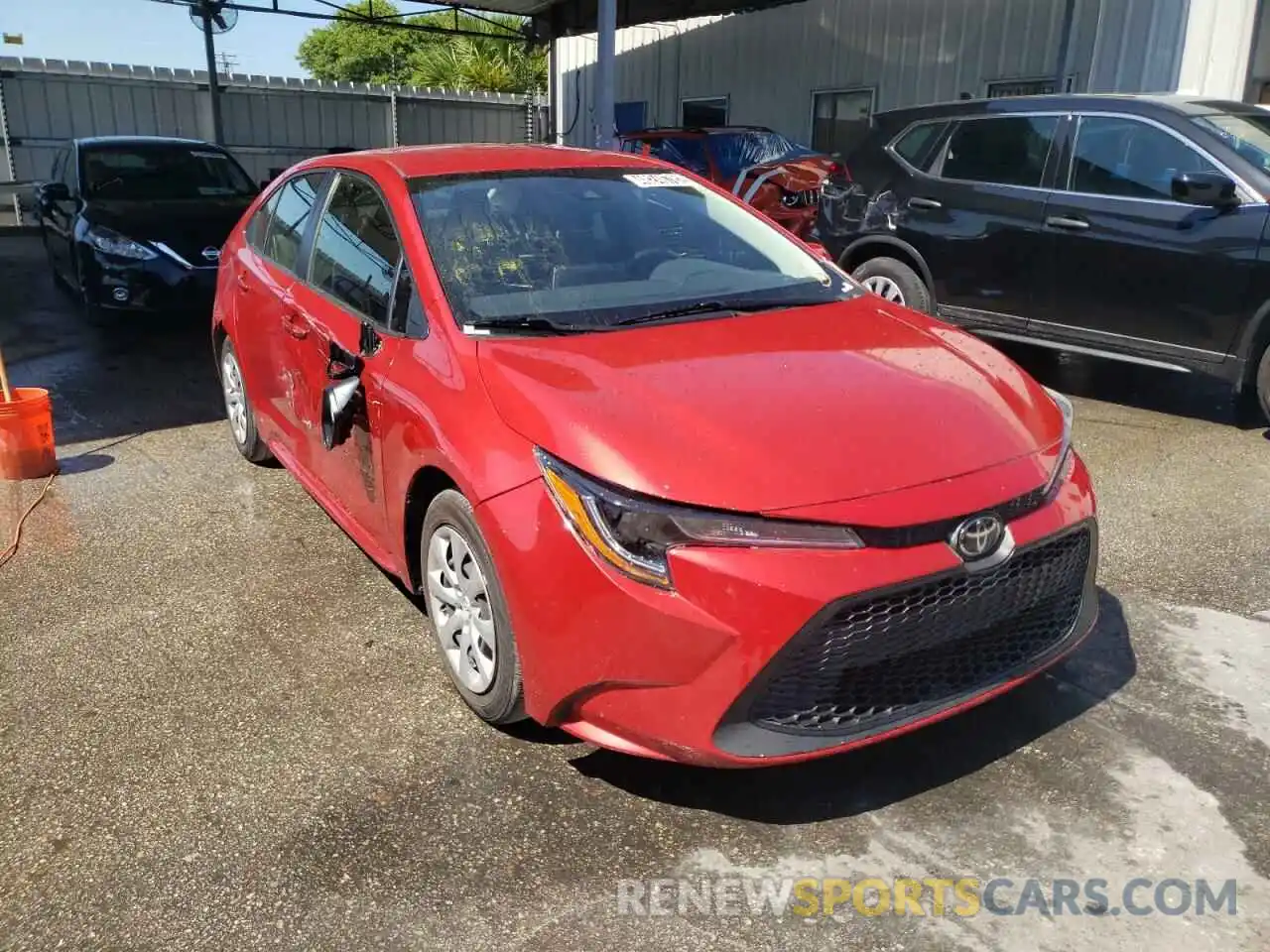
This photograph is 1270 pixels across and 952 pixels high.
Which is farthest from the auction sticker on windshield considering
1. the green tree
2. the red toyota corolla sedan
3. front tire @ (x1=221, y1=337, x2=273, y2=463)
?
the green tree

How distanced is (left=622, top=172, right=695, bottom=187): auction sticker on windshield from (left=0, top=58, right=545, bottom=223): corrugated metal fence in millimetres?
14975

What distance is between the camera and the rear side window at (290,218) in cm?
420

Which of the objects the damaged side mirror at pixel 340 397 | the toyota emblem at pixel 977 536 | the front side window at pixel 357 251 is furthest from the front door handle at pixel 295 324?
the toyota emblem at pixel 977 536

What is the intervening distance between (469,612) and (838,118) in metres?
13.8

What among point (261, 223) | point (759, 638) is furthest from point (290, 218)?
point (759, 638)

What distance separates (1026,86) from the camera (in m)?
12.5

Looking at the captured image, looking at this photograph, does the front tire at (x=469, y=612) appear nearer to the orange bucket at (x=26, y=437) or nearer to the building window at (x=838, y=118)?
the orange bucket at (x=26, y=437)

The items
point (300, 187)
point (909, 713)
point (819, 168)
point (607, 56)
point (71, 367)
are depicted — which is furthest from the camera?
point (607, 56)

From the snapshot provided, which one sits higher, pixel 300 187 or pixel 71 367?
pixel 300 187

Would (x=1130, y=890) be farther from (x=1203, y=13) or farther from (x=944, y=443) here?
(x=1203, y=13)

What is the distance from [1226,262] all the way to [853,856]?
4.32 meters

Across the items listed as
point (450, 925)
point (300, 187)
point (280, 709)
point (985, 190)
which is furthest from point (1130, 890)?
point (985, 190)

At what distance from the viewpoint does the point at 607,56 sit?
36.7ft

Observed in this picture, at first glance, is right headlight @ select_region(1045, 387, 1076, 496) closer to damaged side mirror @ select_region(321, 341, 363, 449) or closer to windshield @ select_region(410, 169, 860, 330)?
windshield @ select_region(410, 169, 860, 330)
